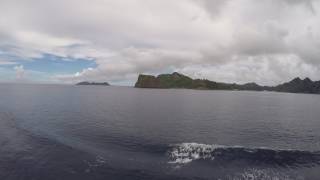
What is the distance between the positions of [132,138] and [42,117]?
56902mm

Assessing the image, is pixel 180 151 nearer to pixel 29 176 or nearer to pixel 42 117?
pixel 29 176

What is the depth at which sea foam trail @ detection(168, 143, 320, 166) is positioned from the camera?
2474 inches

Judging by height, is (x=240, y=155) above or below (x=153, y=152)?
above

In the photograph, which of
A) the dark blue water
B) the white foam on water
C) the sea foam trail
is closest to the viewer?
the dark blue water

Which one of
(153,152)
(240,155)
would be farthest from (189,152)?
(240,155)

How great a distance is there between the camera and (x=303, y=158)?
6575 cm

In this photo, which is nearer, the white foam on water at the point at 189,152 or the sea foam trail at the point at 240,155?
the white foam on water at the point at 189,152

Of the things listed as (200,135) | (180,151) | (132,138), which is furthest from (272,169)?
(132,138)

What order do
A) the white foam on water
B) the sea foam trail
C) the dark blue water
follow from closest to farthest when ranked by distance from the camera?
the dark blue water < the white foam on water < the sea foam trail

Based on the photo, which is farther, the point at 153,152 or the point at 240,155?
the point at 153,152

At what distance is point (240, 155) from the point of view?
6562 cm

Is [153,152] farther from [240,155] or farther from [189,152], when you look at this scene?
[240,155]

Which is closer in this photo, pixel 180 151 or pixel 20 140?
pixel 180 151

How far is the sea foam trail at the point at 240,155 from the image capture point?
62.8m
